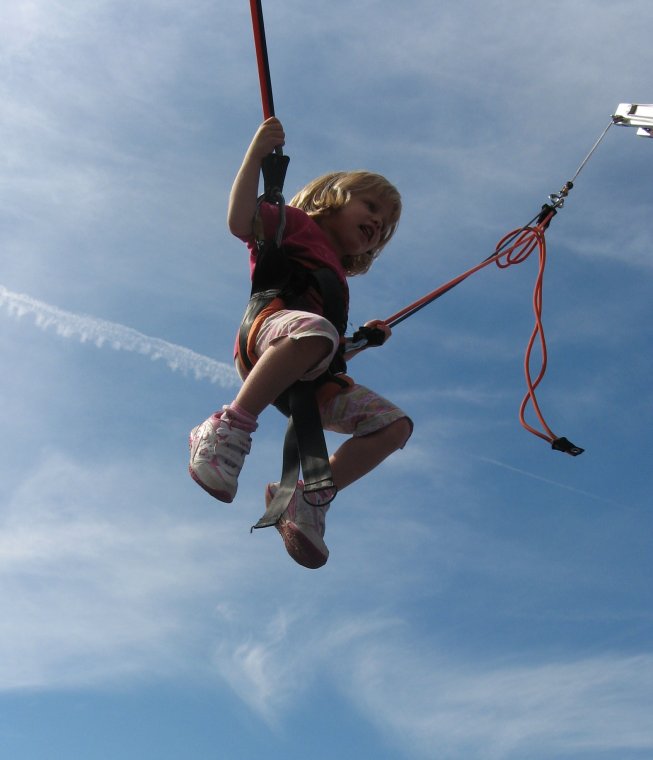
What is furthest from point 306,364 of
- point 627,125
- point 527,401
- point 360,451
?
point 627,125

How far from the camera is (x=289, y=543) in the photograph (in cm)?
413

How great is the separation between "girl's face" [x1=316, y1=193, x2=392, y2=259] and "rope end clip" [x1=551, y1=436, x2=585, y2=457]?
1206 millimetres

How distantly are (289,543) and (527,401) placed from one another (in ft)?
5.16

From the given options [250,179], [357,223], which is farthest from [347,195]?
[250,179]

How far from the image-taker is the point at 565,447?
4.71 meters

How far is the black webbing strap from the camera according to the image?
3.99 metres

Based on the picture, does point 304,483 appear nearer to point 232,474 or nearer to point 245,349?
point 232,474

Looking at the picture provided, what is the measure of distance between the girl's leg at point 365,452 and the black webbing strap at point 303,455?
0.23 metres

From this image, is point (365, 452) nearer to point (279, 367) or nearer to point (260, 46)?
point (279, 367)

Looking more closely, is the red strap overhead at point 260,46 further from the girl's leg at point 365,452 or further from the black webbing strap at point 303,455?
the girl's leg at point 365,452

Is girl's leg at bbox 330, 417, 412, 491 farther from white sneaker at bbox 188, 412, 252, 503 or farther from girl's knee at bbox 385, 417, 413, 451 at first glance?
white sneaker at bbox 188, 412, 252, 503

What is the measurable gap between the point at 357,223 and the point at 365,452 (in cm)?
103

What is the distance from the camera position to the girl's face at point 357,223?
4.75 metres

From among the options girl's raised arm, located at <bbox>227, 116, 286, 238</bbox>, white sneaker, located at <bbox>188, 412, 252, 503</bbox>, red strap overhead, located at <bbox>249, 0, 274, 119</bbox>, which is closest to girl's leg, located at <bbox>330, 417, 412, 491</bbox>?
white sneaker, located at <bbox>188, 412, 252, 503</bbox>
